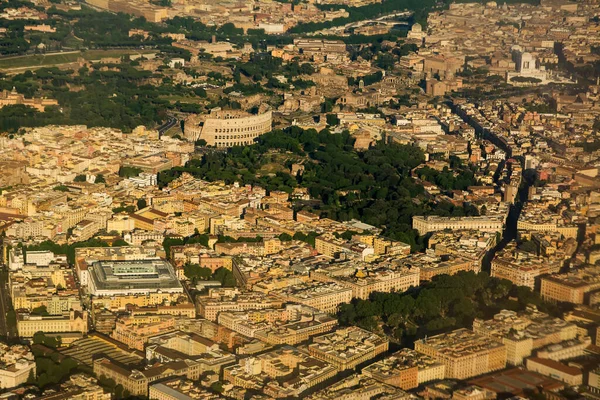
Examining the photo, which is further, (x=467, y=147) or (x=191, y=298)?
(x=467, y=147)

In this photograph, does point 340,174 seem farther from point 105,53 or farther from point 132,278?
point 105,53

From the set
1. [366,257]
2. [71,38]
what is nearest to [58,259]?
[366,257]

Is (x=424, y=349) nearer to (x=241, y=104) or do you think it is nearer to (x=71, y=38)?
(x=241, y=104)

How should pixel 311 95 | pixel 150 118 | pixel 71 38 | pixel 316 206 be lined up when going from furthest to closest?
pixel 71 38 → pixel 311 95 → pixel 150 118 → pixel 316 206

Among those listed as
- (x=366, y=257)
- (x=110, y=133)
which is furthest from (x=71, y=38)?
(x=366, y=257)

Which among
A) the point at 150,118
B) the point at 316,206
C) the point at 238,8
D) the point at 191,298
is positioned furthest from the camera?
the point at 238,8

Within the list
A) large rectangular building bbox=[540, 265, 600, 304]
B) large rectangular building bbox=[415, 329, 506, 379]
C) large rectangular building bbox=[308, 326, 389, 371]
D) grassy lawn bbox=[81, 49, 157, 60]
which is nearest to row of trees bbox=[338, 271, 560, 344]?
large rectangular building bbox=[540, 265, 600, 304]

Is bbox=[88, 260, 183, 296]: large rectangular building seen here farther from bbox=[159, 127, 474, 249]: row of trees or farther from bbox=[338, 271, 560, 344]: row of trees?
bbox=[159, 127, 474, 249]: row of trees
